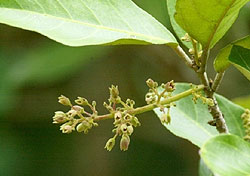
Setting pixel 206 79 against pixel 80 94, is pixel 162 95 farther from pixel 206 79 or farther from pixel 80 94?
pixel 80 94

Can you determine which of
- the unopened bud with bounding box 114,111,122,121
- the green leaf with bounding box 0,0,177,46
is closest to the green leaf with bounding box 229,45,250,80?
the green leaf with bounding box 0,0,177,46

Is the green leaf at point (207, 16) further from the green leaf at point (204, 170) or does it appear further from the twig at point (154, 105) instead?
the green leaf at point (204, 170)

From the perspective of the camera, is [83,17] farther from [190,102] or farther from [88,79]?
[88,79]

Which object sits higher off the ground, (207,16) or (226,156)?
(207,16)

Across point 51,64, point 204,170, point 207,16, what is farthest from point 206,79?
point 51,64

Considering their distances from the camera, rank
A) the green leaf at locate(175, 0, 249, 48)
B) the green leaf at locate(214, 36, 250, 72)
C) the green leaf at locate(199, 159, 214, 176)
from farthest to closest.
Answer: the green leaf at locate(199, 159, 214, 176) → the green leaf at locate(214, 36, 250, 72) → the green leaf at locate(175, 0, 249, 48)

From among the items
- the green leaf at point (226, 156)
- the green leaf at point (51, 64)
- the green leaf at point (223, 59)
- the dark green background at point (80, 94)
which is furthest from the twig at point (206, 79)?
the green leaf at point (51, 64)

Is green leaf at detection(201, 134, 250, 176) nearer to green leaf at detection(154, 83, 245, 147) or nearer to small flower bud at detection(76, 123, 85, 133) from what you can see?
small flower bud at detection(76, 123, 85, 133)
